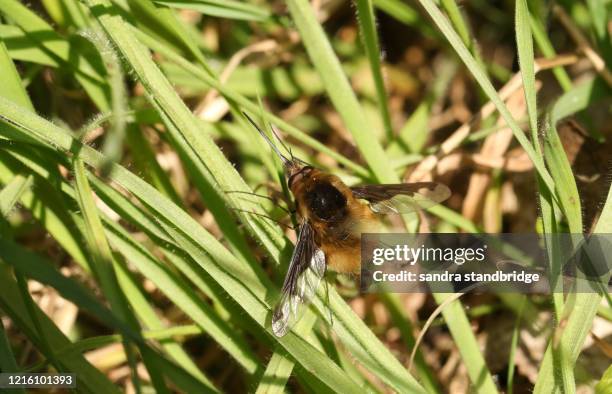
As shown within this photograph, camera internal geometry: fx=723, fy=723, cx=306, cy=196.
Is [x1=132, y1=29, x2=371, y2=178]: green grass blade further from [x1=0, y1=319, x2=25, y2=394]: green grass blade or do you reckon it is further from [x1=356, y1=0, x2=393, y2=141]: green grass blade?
[x1=0, y1=319, x2=25, y2=394]: green grass blade

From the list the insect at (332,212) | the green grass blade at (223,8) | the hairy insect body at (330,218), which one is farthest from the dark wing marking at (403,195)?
the green grass blade at (223,8)

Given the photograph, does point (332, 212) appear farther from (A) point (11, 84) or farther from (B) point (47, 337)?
(A) point (11, 84)

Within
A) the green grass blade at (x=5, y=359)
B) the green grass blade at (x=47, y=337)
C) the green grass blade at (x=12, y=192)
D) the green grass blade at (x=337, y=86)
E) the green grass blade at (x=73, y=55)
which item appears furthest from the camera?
the green grass blade at (x=73, y=55)

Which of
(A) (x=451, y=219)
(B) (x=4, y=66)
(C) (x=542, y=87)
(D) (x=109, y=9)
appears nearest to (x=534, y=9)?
(C) (x=542, y=87)

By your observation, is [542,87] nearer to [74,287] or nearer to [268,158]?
[268,158]

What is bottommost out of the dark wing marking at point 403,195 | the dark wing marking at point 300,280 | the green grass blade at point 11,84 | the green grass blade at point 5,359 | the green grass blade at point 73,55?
the green grass blade at point 5,359

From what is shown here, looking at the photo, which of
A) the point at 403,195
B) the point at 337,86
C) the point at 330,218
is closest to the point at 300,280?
the point at 330,218

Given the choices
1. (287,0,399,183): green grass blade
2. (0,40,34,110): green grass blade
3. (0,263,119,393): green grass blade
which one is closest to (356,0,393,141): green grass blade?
(287,0,399,183): green grass blade

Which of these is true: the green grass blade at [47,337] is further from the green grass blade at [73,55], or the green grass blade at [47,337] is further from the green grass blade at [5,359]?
the green grass blade at [73,55]
